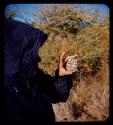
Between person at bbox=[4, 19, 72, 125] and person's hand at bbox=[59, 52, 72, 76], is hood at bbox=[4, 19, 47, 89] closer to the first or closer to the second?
person at bbox=[4, 19, 72, 125]

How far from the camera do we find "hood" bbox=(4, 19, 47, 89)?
300 centimetres

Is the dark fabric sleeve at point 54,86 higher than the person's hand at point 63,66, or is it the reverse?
the person's hand at point 63,66

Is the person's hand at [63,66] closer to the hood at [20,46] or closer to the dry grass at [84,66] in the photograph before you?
the dry grass at [84,66]

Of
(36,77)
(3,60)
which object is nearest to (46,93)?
(36,77)

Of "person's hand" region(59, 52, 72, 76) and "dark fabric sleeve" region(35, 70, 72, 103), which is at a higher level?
"person's hand" region(59, 52, 72, 76)

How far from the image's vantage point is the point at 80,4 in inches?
120

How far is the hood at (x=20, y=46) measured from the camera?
2996 mm

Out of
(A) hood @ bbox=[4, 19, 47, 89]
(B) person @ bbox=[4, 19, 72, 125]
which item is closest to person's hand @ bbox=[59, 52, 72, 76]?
(B) person @ bbox=[4, 19, 72, 125]

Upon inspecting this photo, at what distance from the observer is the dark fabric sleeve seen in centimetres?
308

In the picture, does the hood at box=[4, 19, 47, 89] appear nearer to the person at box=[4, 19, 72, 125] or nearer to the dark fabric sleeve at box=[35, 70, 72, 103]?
the person at box=[4, 19, 72, 125]

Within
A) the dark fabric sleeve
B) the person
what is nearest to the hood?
the person

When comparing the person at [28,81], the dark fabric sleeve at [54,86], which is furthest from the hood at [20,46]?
the dark fabric sleeve at [54,86]

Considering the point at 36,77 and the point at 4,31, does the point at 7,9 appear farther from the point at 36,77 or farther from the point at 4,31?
the point at 36,77

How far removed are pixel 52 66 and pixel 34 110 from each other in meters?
0.35
